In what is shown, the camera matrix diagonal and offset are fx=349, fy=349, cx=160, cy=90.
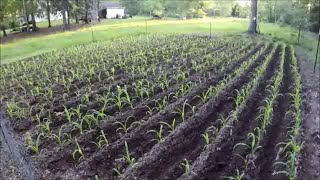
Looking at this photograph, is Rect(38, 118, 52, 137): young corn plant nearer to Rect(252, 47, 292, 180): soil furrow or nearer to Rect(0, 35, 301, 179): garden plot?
Rect(0, 35, 301, 179): garden plot

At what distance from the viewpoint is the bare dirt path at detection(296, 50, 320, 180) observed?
5.39 m

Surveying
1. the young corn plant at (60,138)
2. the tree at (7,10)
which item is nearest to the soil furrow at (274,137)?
the young corn plant at (60,138)

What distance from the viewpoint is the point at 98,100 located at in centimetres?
834

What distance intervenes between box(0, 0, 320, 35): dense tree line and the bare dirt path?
429 inches

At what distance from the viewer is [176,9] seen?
52.9m

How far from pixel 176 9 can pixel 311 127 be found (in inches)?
1878

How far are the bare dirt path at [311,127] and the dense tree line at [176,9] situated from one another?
429 inches

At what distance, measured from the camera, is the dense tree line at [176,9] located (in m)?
26.0

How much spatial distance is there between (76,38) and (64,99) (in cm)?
1448

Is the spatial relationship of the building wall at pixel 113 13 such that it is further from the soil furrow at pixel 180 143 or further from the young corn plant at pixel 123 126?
the young corn plant at pixel 123 126

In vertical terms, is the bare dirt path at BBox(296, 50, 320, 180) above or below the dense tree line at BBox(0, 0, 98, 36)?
below

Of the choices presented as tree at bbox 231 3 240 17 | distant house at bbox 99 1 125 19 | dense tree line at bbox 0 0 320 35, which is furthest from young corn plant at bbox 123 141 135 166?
tree at bbox 231 3 240 17

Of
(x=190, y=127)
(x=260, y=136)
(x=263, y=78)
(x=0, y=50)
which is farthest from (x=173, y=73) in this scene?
(x=0, y=50)

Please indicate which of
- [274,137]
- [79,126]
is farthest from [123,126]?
[274,137]
